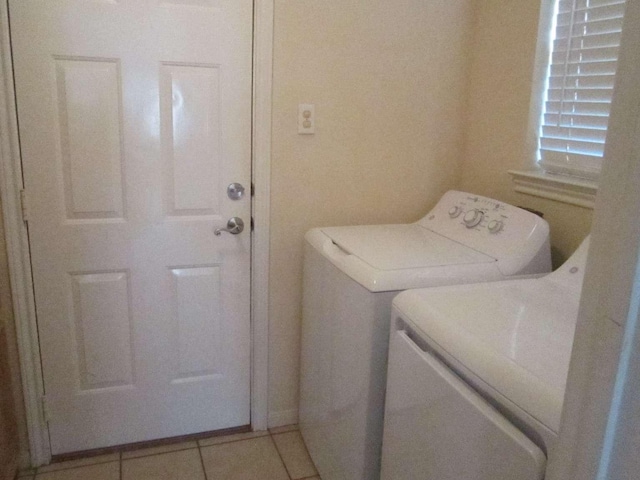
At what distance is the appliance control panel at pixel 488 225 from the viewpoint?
1.57 meters

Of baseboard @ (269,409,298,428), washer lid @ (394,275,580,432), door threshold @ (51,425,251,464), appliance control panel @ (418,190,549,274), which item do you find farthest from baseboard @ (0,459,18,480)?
appliance control panel @ (418,190,549,274)

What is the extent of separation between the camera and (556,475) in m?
0.54

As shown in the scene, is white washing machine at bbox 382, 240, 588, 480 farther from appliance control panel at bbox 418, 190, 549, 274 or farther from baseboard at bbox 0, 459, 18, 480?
baseboard at bbox 0, 459, 18, 480

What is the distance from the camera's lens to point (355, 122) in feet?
6.53

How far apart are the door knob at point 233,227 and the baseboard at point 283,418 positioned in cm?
81

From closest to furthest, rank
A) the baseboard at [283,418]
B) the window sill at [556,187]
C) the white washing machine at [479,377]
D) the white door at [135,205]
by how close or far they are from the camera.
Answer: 1. the white washing machine at [479,377]
2. the window sill at [556,187]
3. the white door at [135,205]
4. the baseboard at [283,418]

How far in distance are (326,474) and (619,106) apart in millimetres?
1677

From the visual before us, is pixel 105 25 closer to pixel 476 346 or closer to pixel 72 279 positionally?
pixel 72 279

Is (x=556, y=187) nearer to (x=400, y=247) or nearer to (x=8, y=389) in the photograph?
(x=400, y=247)

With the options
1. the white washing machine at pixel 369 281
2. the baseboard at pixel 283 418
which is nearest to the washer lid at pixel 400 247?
the white washing machine at pixel 369 281

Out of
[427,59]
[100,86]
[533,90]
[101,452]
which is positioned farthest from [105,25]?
[101,452]

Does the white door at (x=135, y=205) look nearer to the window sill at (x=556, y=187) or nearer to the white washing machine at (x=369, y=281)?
the white washing machine at (x=369, y=281)

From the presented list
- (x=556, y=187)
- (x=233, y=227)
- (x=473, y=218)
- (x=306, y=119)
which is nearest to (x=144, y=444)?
(x=233, y=227)

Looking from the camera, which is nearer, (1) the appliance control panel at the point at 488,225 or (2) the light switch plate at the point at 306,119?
(1) the appliance control panel at the point at 488,225
